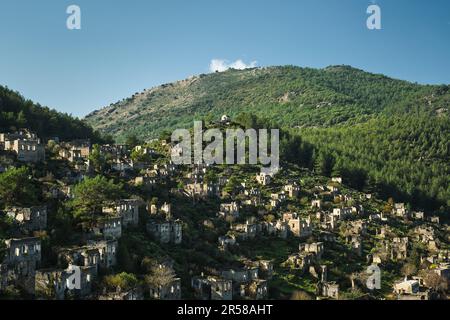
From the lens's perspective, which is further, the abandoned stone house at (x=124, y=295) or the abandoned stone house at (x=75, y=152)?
the abandoned stone house at (x=75, y=152)

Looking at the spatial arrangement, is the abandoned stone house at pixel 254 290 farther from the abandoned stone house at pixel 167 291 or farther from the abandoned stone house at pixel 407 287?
the abandoned stone house at pixel 407 287

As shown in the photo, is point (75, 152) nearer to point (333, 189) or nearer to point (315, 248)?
point (315, 248)

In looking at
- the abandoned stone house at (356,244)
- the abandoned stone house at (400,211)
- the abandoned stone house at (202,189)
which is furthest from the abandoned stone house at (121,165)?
the abandoned stone house at (400,211)

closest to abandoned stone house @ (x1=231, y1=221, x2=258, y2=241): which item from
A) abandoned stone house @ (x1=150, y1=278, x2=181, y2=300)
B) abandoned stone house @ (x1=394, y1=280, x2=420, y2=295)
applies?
abandoned stone house @ (x1=394, y1=280, x2=420, y2=295)

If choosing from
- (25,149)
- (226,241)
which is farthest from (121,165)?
(226,241)

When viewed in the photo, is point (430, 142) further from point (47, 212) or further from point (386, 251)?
point (47, 212)
